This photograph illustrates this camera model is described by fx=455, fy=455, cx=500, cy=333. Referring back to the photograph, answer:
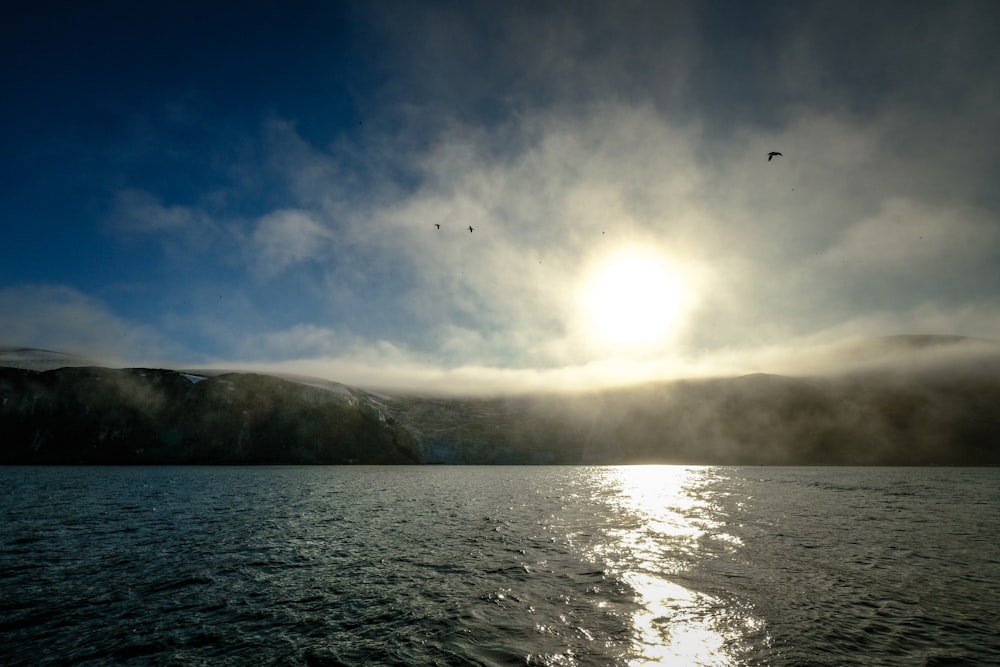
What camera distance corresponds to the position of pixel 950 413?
191250 millimetres

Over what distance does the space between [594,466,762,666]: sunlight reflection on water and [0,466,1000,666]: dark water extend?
10 centimetres

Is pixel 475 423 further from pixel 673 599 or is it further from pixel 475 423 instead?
pixel 673 599

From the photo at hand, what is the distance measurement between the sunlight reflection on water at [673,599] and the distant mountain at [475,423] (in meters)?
134

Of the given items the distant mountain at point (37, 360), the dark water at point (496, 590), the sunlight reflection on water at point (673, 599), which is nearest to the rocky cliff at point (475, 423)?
the distant mountain at point (37, 360)

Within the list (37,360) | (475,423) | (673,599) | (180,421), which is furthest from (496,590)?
(37,360)

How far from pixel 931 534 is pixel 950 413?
228969mm

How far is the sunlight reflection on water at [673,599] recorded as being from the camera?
1215 cm

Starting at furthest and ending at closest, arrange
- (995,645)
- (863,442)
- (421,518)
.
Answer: (863,442) → (421,518) → (995,645)

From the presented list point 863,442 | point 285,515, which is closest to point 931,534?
point 285,515

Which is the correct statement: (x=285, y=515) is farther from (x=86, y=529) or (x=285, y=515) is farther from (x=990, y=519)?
(x=990, y=519)

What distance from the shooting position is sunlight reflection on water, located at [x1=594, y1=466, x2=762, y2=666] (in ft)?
39.9

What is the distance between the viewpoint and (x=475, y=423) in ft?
560

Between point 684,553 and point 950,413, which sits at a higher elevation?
point 950,413

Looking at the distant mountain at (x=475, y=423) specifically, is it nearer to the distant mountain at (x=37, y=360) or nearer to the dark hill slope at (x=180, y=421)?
the dark hill slope at (x=180, y=421)
